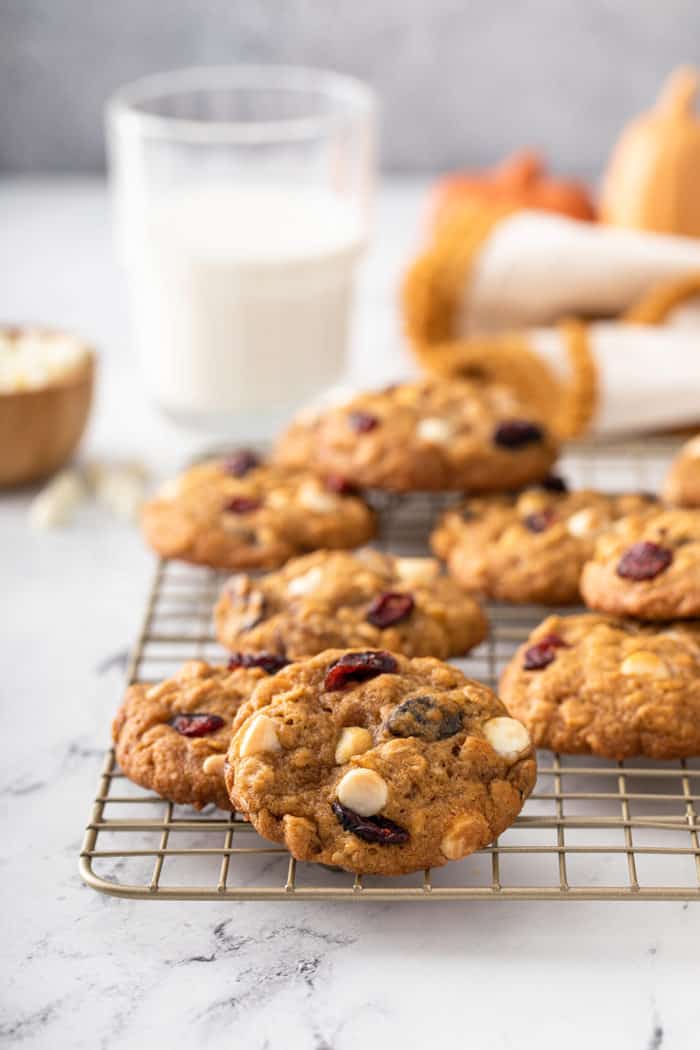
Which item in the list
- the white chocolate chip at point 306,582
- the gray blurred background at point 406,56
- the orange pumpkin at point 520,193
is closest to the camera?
the white chocolate chip at point 306,582

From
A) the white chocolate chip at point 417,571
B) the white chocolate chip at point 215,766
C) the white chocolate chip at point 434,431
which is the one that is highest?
the white chocolate chip at point 215,766

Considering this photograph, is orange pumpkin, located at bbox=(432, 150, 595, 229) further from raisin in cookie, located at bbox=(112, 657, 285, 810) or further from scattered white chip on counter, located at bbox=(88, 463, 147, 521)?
raisin in cookie, located at bbox=(112, 657, 285, 810)

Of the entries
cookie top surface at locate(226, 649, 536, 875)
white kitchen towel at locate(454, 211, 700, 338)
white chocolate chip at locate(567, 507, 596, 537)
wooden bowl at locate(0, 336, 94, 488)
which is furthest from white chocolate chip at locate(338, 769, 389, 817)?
white kitchen towel at locate(454, 211, 700, 338)

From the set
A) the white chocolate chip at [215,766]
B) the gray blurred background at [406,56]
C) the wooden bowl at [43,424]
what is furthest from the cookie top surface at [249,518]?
the gray blurred background at [406,56]

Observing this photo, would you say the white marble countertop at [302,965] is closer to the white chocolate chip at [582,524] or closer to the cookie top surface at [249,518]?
the cookie top surface at [249,518]

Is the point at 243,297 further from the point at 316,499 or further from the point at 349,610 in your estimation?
the point at 349,610

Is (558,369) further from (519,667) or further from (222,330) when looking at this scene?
(519,667)
